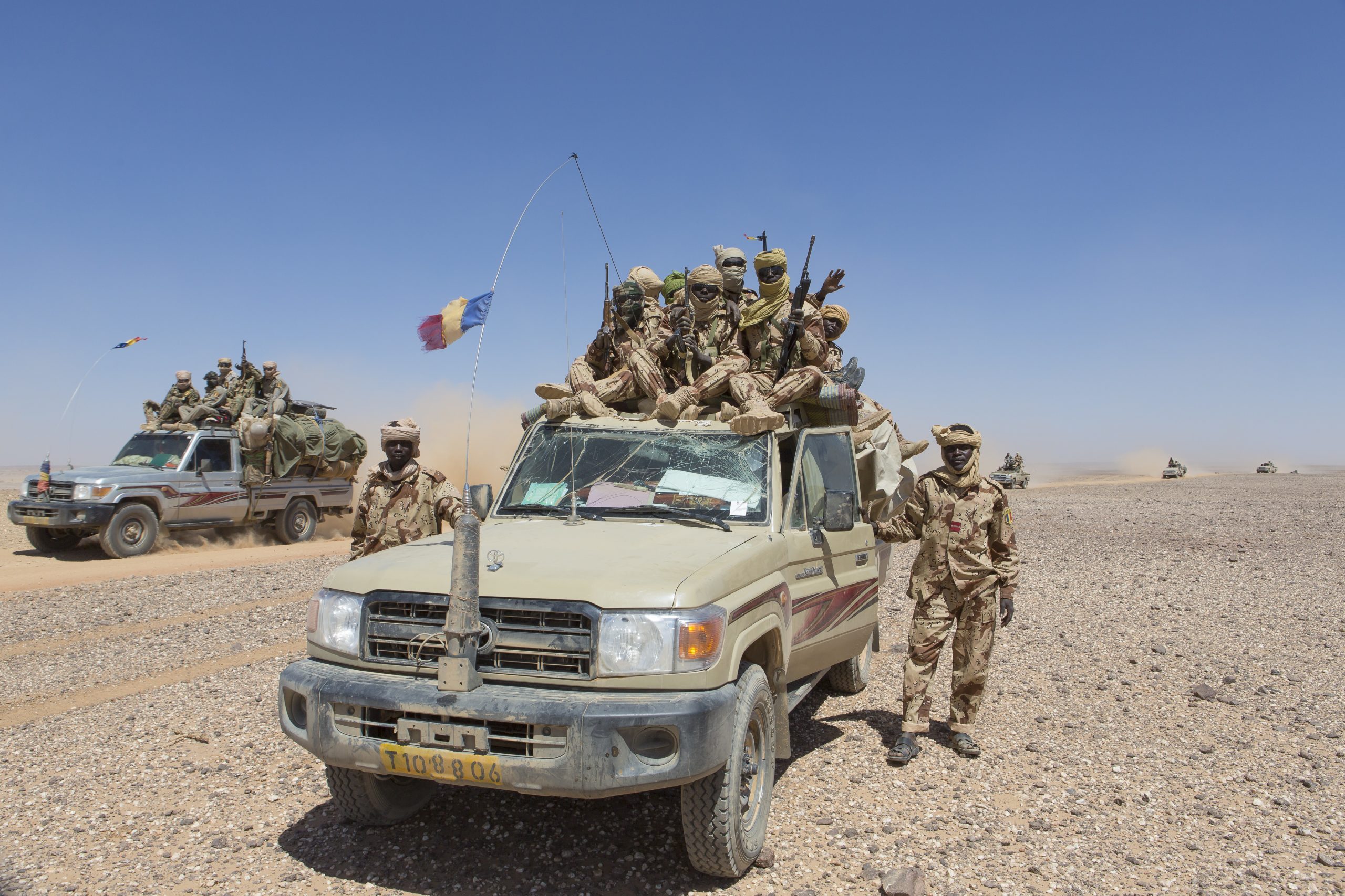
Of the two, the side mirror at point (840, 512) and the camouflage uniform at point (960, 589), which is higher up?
the side mirror at point (840, 512)

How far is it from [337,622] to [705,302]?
12.2ft

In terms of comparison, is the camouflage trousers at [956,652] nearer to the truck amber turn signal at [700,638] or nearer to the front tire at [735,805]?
the front tire at [735,805]

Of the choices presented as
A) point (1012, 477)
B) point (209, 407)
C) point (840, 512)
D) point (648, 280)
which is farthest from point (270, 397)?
point (1012, 477)

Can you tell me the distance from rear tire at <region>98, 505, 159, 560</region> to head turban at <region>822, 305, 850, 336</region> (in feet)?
36.9

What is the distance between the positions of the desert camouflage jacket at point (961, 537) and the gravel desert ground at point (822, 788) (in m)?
1.03

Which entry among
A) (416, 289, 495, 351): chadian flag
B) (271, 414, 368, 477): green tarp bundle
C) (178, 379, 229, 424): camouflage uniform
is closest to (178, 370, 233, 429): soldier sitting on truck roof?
(178, 379, 229, 424): camouflage uniform

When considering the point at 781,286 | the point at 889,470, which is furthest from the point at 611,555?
the point at 889,470

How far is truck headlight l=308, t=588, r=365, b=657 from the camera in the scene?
3719 mm

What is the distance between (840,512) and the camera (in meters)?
4.60

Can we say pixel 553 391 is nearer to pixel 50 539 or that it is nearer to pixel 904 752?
pixel 904 752

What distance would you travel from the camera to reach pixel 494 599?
11.5 ft

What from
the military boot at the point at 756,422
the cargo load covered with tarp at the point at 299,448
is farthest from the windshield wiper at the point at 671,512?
the cargo load covered with tarp at the point at 299,448

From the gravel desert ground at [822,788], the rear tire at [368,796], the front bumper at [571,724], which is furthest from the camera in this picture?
the rear tire at [368,796]

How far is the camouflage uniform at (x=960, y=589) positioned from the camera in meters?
5.59
